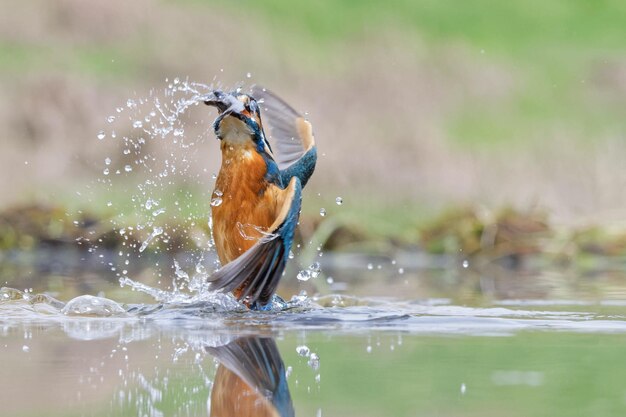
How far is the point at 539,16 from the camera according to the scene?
15961 millimetres

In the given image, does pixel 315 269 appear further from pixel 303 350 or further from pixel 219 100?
pixel 303 350

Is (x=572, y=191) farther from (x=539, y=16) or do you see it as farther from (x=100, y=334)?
(x=100, y=334)

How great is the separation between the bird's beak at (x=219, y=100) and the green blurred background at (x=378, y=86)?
5.51 metres

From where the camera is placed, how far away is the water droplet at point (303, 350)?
476 centimetres

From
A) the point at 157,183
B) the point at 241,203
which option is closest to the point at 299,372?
the point at 241,203

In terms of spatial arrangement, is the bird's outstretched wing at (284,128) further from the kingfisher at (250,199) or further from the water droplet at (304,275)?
the water droplet at (304,275)

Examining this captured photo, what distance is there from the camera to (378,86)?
1434 centimetres

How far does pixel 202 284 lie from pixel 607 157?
7212mm

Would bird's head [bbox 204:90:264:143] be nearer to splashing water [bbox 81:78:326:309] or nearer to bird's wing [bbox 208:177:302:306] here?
bird's wing [bbox 208:177:302:306]

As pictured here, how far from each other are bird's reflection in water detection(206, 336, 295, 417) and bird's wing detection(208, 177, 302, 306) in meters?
0.71

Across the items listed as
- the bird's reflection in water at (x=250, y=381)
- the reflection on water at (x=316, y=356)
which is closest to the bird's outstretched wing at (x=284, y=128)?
the reflection on water at (x=316, y=356)

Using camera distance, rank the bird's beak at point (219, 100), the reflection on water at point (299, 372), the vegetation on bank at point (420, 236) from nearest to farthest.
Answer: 1. the reflection on water at point (299, 372)
2. the bird's beak at point (219, 100)
3. the vegetation on bank at point (420, 236)

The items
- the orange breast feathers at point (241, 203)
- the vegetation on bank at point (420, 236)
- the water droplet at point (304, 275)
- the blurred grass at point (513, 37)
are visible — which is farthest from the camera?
the blurred grass at point (513, 37)

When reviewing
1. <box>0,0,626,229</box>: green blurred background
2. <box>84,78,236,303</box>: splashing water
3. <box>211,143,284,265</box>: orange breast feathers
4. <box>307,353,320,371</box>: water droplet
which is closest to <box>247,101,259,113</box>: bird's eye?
<box>211,143,284,265</box>: orange breast feathers
